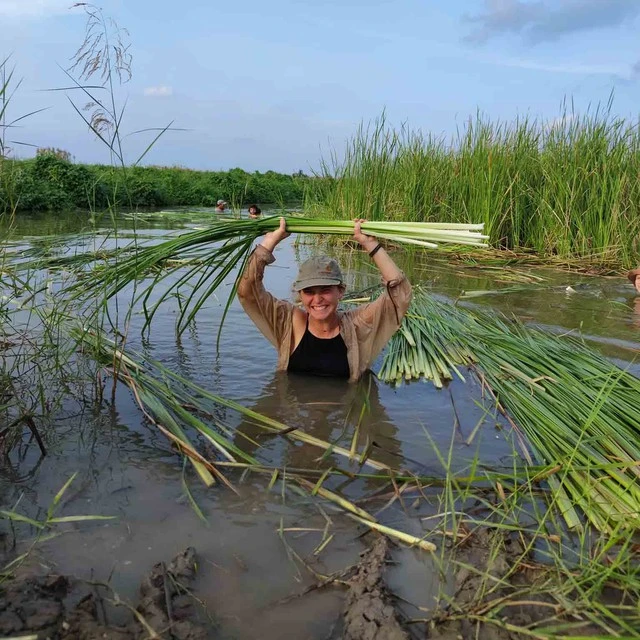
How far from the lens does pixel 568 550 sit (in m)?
2.02

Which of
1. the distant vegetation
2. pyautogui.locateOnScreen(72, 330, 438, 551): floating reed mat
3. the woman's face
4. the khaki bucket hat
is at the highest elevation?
the distant vegetation

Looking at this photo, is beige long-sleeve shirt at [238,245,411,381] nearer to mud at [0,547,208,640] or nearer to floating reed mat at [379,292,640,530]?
floating reed mat at [379,292,640,530]

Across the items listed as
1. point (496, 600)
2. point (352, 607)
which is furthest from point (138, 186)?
point (496, 600)

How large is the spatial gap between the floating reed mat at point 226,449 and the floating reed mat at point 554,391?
41 cm

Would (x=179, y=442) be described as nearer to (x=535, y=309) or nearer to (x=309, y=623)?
(x=309, y=623)

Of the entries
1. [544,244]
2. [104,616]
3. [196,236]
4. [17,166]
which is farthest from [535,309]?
[104,616]

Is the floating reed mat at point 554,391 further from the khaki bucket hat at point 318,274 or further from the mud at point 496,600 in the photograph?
the khaki bucket hat at point 318,274

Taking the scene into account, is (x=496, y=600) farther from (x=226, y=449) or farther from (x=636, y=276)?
(x=636, y=276)

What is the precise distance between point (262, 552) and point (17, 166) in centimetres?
238

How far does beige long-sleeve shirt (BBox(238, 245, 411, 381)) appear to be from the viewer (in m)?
3.39

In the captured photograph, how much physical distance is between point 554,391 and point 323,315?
1.35 m

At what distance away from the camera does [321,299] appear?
3.37m

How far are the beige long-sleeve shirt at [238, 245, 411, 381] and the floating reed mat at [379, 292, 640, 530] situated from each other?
35 centimetres

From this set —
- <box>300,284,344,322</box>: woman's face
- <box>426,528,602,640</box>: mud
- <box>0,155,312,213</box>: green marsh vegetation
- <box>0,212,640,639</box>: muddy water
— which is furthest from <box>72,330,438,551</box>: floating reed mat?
<box>0,155,312,213</box>: green marsh vegetation
